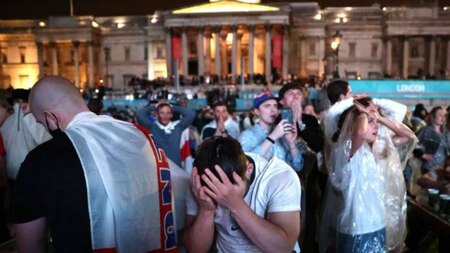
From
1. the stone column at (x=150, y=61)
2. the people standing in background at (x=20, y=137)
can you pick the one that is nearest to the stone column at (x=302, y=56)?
the stone column at (x=150, y=61)

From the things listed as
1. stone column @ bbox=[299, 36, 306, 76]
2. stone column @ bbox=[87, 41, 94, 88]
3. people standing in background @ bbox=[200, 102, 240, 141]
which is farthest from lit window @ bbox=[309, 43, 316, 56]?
people standing in background @ bbox=[200, 102, 240, 141]

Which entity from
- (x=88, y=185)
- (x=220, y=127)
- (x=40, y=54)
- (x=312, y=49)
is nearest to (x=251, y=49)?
(x=312, y=49)

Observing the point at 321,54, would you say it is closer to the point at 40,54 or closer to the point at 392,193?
the point at 40,54

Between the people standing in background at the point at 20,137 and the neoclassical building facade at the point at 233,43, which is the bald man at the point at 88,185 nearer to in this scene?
the people standing in background at the point at 20,137

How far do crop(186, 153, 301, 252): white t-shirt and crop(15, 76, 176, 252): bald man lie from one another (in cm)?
→ 26

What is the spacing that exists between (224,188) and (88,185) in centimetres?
75

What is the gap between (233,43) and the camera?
53844 millimetres

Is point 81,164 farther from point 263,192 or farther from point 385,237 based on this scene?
point 385,237

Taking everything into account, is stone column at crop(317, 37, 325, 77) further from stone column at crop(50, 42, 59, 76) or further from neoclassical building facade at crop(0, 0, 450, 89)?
stone column at crop(50, 42, 59, 76)

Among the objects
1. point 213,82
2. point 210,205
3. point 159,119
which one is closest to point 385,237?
point 210,205

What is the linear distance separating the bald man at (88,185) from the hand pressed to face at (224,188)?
53 cm

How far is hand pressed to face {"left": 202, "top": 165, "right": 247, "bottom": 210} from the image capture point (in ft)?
7.09

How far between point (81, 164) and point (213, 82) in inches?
1811

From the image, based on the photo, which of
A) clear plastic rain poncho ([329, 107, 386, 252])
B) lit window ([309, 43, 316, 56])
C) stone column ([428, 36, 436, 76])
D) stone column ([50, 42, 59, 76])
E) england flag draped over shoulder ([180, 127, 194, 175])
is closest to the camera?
clear plastic rain poncho ([329, 107, 386, 252])
